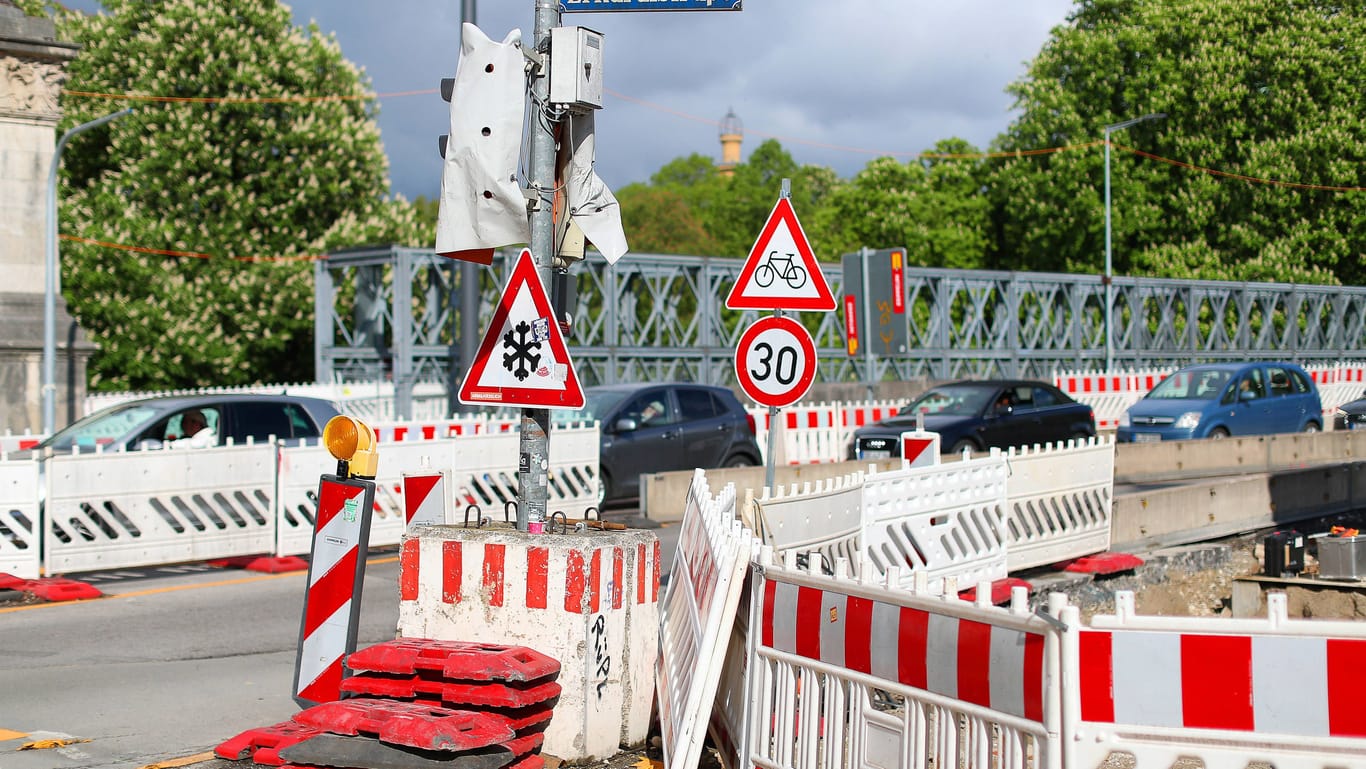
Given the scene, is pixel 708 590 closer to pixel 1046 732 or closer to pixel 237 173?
pixel 1046 732

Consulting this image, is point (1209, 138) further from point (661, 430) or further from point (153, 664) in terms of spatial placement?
Answer: point (153, 664)

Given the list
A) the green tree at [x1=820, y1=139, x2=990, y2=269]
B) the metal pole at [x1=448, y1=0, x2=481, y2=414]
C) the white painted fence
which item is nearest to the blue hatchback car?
the metal pole at [x1=448, y1=0, x2=481, y2=414]

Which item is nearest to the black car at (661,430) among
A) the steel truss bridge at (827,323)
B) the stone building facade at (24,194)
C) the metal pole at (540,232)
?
the steel truss bridge at (827,323)

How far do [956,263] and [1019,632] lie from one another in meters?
61.0

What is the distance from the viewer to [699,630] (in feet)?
18.7

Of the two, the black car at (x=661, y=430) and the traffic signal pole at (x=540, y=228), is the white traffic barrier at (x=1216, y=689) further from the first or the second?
the black car at (x=661, y=430)

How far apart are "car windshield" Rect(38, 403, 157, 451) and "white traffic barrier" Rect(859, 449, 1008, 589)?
7806 mm

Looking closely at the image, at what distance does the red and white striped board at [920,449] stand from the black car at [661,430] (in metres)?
5.88

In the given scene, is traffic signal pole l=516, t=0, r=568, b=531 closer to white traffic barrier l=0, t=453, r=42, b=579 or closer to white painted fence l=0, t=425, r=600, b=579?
white painted fence l=0, t=425, r=600, b=579

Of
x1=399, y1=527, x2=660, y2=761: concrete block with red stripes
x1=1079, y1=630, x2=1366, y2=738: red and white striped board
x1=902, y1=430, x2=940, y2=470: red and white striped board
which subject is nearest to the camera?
x1=1079, y1=630, x2=1366, y2=738: red and white striped board

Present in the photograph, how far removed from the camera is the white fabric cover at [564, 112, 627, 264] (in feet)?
22.3

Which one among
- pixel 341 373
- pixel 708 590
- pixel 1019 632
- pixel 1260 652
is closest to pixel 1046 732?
pixel 1019 632

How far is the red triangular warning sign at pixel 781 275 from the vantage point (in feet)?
28.9

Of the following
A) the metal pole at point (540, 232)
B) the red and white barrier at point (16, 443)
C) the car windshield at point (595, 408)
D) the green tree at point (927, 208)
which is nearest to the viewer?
the metal pole at point (540, 232)
